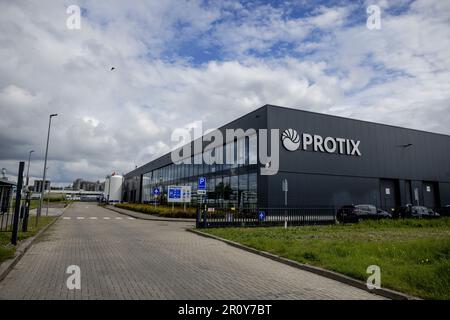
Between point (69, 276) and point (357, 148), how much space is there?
31.2m

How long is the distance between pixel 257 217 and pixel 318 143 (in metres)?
13.2

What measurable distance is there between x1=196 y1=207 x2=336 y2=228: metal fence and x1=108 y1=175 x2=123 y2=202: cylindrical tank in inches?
3194

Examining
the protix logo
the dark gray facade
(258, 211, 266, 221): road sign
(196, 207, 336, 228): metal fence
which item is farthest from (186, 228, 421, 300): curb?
the protix logo

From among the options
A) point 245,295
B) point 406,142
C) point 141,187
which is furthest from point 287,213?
point 141,187

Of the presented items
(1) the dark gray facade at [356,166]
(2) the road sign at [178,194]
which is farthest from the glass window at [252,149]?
(2) the road sign at [178,194]

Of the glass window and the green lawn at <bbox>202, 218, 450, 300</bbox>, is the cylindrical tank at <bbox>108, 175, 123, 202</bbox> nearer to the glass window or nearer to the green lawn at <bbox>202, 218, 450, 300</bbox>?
the glass window

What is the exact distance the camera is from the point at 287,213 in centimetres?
2080

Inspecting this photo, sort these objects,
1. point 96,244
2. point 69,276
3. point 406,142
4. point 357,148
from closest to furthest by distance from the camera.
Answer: point 69,276 < point 96,244 < point 357,148 < point 406,142

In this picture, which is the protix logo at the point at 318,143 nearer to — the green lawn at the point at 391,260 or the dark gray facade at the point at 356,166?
the dark gray facade at the point at 356,166

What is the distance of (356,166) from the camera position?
107ft

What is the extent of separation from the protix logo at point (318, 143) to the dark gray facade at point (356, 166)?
13.3 inches
